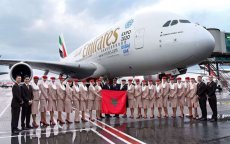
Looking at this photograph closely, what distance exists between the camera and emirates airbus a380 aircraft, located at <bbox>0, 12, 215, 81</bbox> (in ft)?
36.3

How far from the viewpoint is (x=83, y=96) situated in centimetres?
982

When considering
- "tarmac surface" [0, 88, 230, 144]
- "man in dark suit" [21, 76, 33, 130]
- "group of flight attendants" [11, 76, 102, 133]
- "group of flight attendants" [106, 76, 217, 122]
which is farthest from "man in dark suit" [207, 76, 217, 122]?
"man in dark suit" [21, 76, 33, 130]

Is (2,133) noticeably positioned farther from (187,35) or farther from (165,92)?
(187,35)

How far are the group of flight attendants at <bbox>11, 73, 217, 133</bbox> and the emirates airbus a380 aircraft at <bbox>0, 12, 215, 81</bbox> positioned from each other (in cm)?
Answer: 124

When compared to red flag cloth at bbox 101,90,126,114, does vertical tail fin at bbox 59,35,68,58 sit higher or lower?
higher

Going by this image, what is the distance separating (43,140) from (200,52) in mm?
6963

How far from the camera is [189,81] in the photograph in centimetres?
1080

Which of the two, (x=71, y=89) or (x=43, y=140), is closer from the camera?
(x=43, y=140)

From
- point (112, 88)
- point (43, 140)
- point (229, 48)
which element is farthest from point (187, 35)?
point (229, 48)

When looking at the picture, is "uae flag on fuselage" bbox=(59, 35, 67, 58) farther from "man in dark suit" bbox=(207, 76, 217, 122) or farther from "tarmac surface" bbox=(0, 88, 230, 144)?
"tarmac surface" bbox=(0, 88, 230, 144)

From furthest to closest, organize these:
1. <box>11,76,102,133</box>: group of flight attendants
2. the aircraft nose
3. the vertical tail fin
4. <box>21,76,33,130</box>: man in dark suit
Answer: the vertical tail fin, the aircraft nose, <box>21,76,33,130</box>: man in dark suit, <box>11,76,102,133</box>: group of flight attendants

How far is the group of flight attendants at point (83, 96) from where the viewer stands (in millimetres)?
8375

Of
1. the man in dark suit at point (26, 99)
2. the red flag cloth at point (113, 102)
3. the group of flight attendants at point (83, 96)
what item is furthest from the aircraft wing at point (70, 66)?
the man in dark suit at point (26, 99)

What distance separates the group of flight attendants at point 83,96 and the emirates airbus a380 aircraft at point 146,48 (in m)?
1.24
